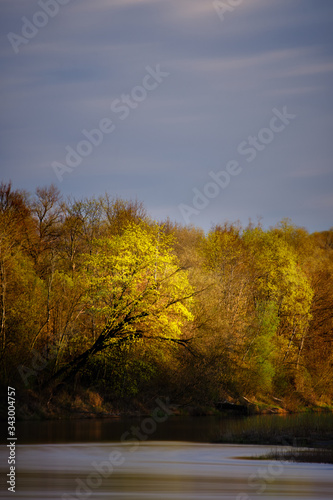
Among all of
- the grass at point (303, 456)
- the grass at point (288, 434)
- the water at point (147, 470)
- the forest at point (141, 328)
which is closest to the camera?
the water at point (147, 470)

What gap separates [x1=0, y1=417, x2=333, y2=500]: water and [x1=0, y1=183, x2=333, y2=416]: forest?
9.30 metres

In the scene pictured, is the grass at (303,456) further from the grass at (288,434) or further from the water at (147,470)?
the grass at (288,434)

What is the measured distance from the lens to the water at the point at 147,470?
64.7 feet

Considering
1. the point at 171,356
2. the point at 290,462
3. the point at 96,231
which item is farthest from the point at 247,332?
the point at 290,462

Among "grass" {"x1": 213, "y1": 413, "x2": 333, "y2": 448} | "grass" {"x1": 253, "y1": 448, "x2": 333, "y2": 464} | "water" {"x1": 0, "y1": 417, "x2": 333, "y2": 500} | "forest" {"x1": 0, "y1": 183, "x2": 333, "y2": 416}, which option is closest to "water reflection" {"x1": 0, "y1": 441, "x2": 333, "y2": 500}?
"water" {"x1": 0, "y1": 417, "x2": 333, "y2": 500}

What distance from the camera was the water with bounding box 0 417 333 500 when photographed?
19.7 metres

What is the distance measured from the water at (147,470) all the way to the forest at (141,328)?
30.5ft

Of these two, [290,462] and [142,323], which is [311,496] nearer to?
[290,462]

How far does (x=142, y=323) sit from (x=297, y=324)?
1037 inches

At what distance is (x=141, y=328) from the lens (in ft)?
154

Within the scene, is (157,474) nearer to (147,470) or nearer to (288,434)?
(147,470)

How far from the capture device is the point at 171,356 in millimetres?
49781

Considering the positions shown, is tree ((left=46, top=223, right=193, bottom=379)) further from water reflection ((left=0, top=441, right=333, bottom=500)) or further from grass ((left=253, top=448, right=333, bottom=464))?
grass ((left=253, top=448, right=333, bottom=464))

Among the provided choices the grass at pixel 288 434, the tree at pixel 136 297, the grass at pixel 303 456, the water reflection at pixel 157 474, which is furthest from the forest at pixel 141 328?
the grass at pixel 303 456
